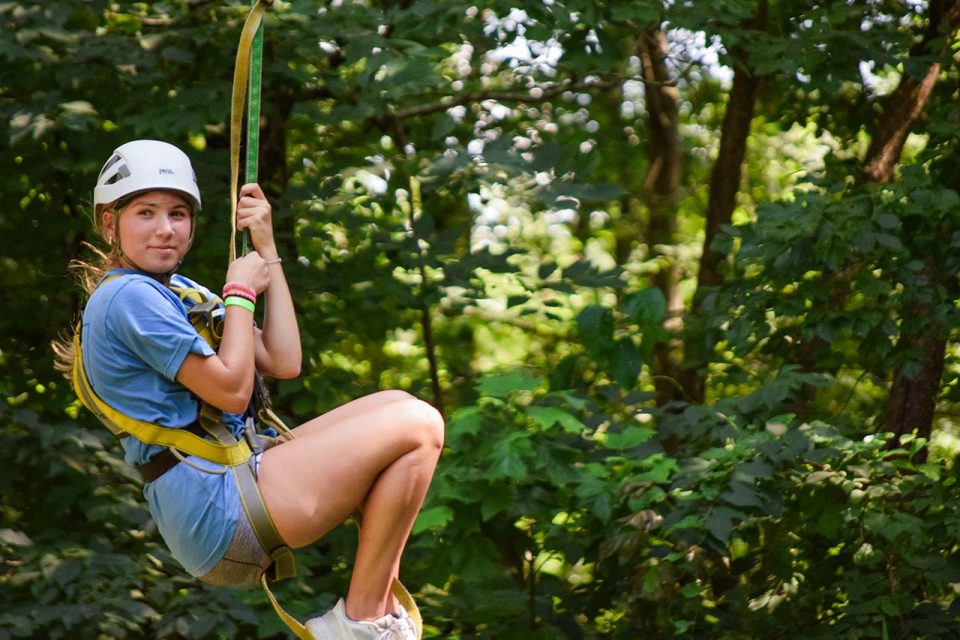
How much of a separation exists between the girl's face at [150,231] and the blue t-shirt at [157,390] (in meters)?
0.06

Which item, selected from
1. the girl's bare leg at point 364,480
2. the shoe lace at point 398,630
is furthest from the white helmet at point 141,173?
the shoe lace at point 398,630

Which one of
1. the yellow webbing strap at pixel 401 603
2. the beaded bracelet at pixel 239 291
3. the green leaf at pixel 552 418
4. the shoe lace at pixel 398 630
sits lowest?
the green leaf at pixel 552 418

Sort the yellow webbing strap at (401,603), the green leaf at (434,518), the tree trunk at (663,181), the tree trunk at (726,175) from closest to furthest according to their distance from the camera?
the yellow webbing strap at (401,603), the green leaf at (434,518), the tree trunk at (726,175), the tree trunk at (663,181)

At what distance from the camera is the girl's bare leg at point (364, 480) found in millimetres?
2785

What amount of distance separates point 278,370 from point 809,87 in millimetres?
3645

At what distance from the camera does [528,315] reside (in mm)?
5168

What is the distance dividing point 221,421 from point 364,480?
34 cm

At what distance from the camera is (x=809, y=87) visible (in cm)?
587

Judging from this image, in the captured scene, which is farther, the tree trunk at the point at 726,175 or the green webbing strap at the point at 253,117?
the tree trunk at the point at 726,175

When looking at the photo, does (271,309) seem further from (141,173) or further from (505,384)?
(505,384)

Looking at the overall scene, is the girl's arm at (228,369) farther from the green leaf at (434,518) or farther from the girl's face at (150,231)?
the green leaf at (434,518)

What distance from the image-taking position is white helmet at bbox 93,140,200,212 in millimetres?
2814

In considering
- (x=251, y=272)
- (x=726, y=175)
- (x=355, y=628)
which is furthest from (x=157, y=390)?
(x=726, y=175)

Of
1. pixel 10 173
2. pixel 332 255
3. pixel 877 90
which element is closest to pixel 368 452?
pixel 332 255
